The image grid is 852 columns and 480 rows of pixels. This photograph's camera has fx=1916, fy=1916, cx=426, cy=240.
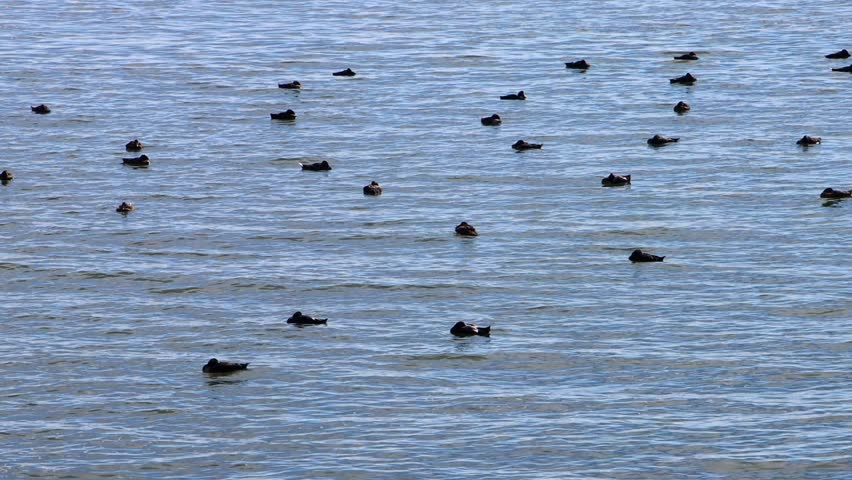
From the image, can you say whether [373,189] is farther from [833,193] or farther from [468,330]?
[468,330]

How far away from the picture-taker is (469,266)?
58219mm

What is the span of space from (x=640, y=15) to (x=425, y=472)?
71941 millimetres

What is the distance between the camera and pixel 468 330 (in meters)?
50.7

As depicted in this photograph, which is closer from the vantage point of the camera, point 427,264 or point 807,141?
point 427,264

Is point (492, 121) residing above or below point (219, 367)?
above

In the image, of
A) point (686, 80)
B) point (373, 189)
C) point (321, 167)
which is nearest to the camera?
point (373, 189)

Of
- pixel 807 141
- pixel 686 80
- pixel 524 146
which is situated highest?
pixel 686 80

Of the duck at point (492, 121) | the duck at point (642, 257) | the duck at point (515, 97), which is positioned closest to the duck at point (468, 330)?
the duck at point (642, 257)

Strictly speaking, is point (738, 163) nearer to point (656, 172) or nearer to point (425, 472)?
point (656, 172)

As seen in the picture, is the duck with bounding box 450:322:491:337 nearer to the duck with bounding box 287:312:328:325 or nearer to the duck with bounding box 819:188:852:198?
the duck with bounding box 287:312:328:325

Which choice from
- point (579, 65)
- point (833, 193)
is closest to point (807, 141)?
point (833, 193)

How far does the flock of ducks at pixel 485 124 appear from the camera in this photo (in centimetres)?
5078

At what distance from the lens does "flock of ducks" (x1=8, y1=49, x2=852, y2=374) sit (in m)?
50.8

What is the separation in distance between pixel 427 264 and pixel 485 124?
2067 centimetres
